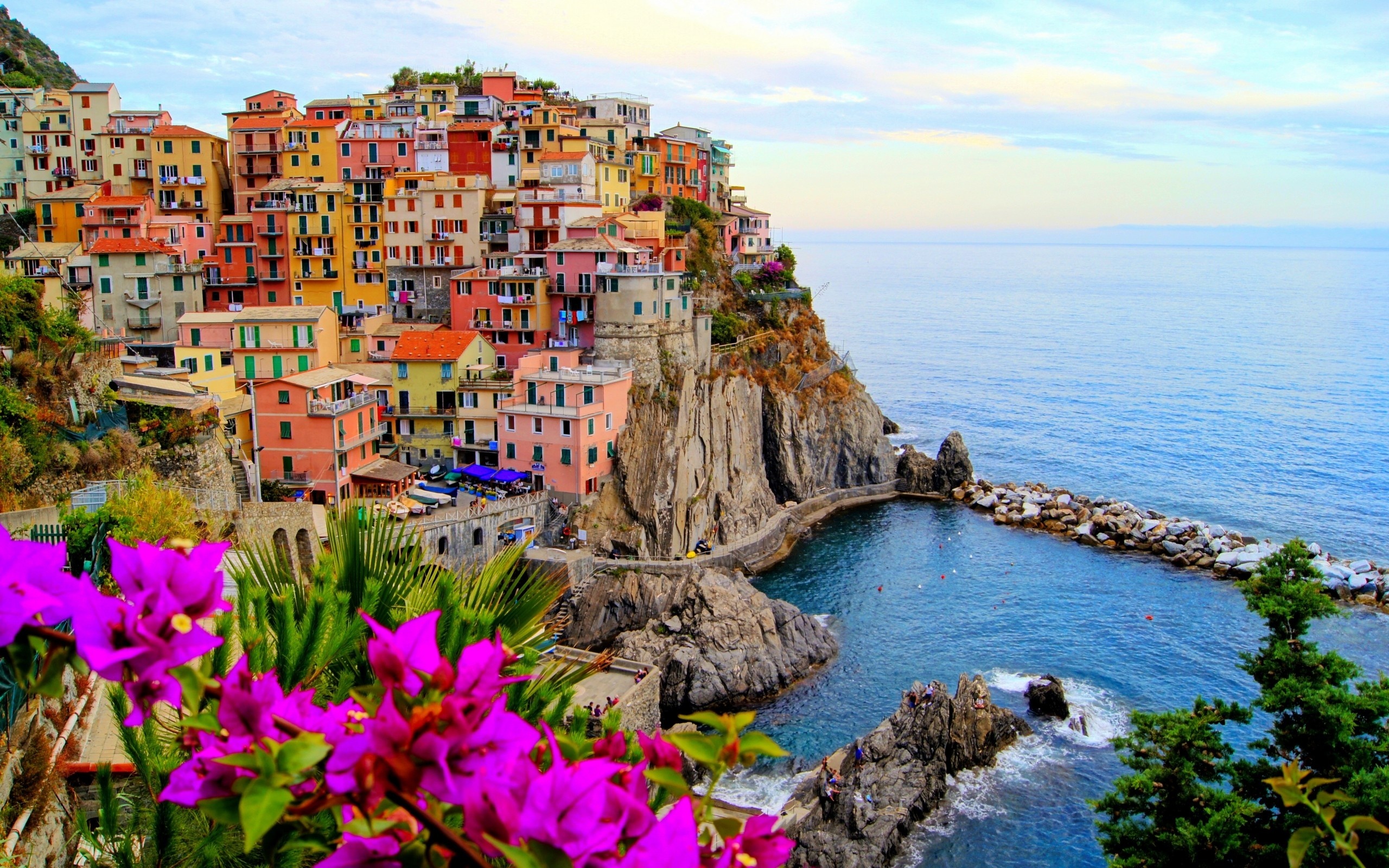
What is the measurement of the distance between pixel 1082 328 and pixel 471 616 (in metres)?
147

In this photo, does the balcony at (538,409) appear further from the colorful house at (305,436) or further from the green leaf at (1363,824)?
the green leaf at (1363,824)

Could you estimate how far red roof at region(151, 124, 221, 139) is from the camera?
189 feet

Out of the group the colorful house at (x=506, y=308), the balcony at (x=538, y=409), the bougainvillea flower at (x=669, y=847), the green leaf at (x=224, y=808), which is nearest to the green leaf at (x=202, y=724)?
the green leaf at (x=224, y=808)

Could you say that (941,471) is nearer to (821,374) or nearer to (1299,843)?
(821,374)

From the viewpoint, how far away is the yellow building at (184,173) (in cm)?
5772

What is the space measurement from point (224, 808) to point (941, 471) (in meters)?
58.0

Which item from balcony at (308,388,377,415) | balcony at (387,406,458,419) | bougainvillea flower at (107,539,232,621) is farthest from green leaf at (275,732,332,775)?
balcony at (387,406,458,419)

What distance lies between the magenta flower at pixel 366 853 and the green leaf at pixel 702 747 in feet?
2.38

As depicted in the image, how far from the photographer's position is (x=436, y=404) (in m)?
45.0

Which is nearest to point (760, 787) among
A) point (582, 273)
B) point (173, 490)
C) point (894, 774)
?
point (894, 774)

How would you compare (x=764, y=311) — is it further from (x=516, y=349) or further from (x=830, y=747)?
(x=830, y=747)

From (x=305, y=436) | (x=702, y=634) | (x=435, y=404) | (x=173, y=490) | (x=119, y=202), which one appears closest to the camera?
(x=173, y=490)

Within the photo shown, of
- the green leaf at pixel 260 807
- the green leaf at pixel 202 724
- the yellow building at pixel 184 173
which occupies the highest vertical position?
the yellow building at pixel 184 173

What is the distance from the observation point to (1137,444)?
71.1 meters
